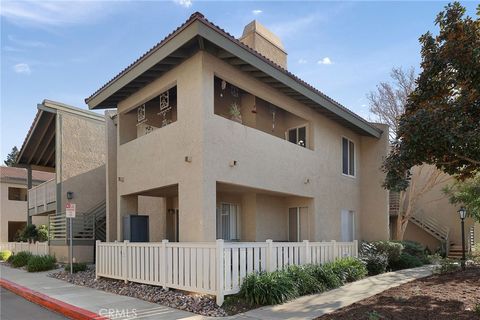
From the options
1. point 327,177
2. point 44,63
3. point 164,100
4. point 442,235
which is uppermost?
point 44,63

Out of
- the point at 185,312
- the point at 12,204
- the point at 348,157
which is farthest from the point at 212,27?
the point at 12,204

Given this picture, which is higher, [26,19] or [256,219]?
[26,19]

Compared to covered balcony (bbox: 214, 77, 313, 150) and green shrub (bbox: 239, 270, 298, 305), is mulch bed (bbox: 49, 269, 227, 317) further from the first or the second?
covered balcony (bbox: 214, 77, 313, 150)

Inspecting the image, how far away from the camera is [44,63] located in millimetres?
13938

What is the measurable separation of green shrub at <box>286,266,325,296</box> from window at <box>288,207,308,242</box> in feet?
18.1

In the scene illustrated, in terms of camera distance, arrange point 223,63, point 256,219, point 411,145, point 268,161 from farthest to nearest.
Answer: point 256,219 → point 268,161 → point 223,63 → point 411,145

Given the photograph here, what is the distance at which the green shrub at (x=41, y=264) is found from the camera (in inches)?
677

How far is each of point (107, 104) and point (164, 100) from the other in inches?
104

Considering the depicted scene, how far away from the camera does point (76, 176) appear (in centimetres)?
1972

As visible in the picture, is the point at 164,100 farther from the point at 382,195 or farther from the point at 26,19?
the point at 382,195

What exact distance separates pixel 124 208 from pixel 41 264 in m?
5.27

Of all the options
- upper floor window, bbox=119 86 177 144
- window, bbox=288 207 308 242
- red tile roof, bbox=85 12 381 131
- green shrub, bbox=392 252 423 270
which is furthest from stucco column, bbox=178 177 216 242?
green shrub, bbox=392 252 423 270

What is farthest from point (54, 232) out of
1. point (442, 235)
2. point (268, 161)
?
point (442, 235)

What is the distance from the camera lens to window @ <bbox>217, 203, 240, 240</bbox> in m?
14.8
